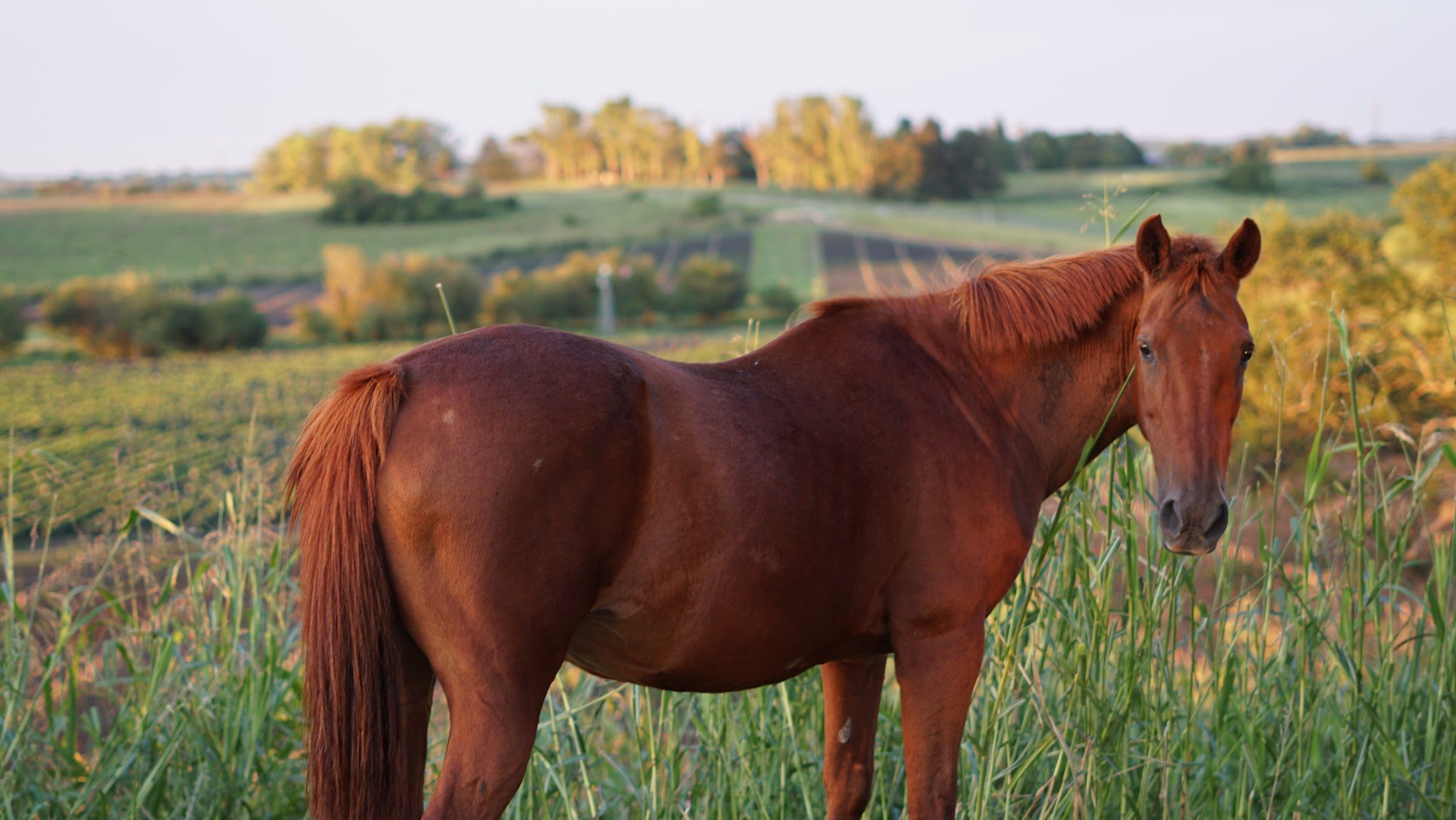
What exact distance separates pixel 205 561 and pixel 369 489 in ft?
8.95

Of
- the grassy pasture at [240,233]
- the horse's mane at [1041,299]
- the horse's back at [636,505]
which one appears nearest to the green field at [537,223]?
the grassy pasture at [240,233]

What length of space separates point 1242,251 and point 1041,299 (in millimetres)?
463

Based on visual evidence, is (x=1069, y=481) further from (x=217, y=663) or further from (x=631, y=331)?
(x=631, y=331)

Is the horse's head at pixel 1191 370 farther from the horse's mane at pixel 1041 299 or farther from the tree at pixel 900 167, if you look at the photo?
the tree at pixel 900 167

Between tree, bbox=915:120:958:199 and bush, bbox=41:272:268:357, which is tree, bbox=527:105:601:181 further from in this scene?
bush, bbox=41:272:268:357

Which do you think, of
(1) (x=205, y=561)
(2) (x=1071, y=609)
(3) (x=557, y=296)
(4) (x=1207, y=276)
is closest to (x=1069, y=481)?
(2) (x=1071, y=609)

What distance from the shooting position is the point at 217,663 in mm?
3238

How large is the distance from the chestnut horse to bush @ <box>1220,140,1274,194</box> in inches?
3062

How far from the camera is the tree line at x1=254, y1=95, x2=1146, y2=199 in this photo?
294ft

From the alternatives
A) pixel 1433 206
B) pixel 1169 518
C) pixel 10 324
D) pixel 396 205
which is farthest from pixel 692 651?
pixel 396 205

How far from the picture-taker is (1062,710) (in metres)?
2.93

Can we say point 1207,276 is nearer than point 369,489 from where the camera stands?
No

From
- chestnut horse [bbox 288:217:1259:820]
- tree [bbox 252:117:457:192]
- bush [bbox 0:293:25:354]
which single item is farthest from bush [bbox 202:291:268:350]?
tree [bbox 252:117:457:192]

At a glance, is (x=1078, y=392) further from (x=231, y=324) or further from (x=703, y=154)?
(x=703, y=154)
